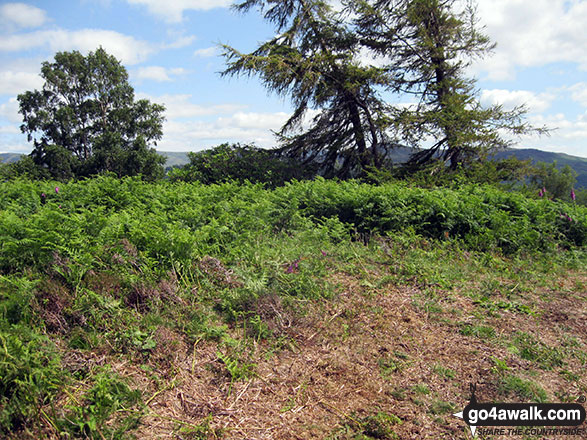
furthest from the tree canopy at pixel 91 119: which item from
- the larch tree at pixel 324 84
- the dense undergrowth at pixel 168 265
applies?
the dense undergrowth at pixel 168 265

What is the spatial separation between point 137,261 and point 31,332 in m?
1.41

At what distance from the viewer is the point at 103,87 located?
40.6 m

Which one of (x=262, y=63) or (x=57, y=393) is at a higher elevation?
(x=262, y=63)

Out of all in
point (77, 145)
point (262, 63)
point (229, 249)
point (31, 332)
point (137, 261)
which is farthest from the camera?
point (77, 145)

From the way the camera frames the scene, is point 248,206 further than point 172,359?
Yes

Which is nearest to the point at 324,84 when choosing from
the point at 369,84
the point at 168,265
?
the point at 369,84

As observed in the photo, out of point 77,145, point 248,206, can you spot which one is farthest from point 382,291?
point 77,145

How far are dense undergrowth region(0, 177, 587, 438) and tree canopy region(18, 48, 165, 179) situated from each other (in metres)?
29.9

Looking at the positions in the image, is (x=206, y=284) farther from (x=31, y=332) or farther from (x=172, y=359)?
(x=31, y=332)

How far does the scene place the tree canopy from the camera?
3569cm

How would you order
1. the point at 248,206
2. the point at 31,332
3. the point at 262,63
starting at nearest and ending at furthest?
the point at 31,332, the point at 248,206, the point at 262,63

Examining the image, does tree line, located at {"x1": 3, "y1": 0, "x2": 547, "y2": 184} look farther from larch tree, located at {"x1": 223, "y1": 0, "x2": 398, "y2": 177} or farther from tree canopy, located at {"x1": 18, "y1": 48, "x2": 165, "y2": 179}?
tree canopy, located at {"x1": 18, "y1": 48, "x2": 165, "y2": 179}

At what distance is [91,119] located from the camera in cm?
4012

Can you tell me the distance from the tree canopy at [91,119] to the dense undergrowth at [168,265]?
29942 millimetres
